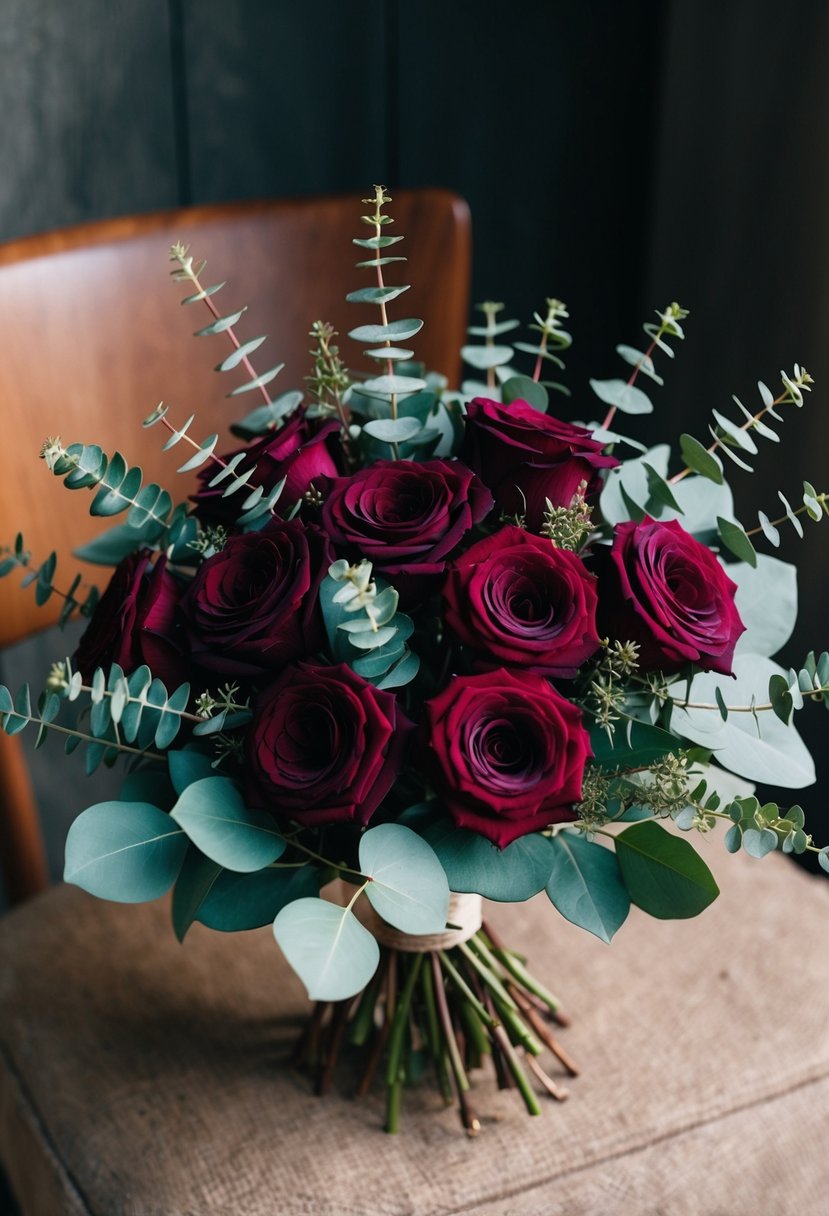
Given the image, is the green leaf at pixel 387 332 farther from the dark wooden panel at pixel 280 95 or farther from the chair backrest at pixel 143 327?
the dark wooden panel at pixel 280 95

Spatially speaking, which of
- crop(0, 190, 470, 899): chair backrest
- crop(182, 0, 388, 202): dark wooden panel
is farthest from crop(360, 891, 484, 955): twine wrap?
crop(182, 0, 388, 202): dark wooden panel

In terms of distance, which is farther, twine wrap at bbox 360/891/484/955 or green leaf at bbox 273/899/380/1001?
twine wrap at bbox 360/891/484/955

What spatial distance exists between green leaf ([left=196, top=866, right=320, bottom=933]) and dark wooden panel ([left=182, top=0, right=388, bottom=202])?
2.91 feet

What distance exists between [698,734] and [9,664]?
0.97 m

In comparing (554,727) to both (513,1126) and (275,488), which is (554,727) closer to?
(275,488)

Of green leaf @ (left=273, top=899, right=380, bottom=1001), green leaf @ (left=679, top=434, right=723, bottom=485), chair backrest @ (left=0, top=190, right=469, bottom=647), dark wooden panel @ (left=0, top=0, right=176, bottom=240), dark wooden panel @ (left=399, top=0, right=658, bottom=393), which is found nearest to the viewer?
green leaf @ (left=273, top=899, right=380, bottom=1001)

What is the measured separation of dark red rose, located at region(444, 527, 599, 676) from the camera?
1.52 feet

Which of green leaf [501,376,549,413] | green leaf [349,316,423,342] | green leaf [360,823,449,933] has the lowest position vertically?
green leaf [360,823,449,933]

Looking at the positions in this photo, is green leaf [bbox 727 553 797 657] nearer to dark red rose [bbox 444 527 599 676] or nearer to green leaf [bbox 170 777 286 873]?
dark red rose [bbox 444 527 599 676]

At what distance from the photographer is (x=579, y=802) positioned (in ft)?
1.59

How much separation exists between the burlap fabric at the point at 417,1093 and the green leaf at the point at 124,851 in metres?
0.21

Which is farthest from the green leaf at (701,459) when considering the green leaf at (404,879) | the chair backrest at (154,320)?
the chair backrest at (154,320)

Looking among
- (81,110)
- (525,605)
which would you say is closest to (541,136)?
(81,110)

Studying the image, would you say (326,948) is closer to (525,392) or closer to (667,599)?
(667,599)
